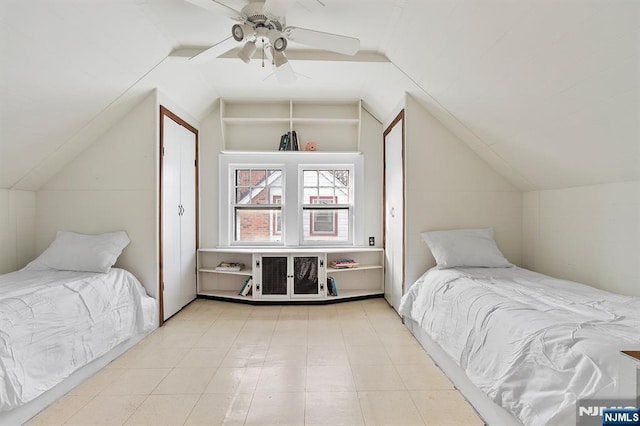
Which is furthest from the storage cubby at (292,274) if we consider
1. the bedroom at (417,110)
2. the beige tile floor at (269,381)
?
the bedroom at (417,110)

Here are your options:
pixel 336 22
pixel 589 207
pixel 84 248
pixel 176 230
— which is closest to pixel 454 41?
pixel 336 22

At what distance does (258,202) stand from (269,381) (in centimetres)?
268

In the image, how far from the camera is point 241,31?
6.86ft

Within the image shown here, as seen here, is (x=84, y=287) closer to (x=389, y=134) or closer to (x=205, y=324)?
(x=205, y=324)

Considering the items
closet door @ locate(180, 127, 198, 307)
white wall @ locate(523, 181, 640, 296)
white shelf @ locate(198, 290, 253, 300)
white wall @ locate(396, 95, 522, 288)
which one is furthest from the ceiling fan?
white shelf @ locate(198, 290, 253, 300)

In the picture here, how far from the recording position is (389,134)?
13.1 feet

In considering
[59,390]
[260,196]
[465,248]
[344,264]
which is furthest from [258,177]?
[59,390]

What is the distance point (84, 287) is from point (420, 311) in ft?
8.80

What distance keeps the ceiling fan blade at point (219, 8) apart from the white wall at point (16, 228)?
8.61 feet

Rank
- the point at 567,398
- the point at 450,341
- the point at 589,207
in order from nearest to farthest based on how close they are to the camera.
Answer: the point at 567,398, the point at 450,341, the point at 589,207

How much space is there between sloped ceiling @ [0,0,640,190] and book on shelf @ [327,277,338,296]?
224cm

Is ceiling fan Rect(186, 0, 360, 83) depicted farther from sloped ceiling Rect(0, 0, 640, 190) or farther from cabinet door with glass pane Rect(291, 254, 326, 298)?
cabinet door with glass pane Rect(291, 254, 326, 298)

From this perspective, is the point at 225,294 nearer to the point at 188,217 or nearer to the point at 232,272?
the point at 232,272

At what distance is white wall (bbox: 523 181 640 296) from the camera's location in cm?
224
